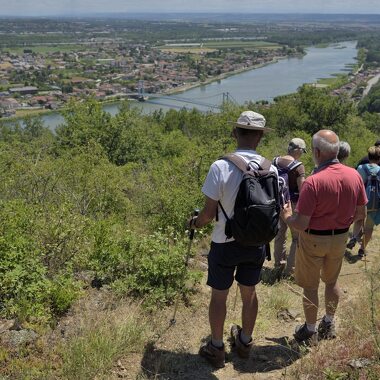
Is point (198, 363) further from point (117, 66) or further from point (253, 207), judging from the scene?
point (117, 66)

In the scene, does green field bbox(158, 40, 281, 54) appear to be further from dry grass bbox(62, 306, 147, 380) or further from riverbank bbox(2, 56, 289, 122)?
dry grass bbox(62, 306, 147, 380)

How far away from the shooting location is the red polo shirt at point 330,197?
7.59 feet

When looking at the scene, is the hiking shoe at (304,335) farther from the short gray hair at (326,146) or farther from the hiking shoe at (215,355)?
the short gray hair at (326,146)

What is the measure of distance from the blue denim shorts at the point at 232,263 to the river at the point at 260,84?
110 ft

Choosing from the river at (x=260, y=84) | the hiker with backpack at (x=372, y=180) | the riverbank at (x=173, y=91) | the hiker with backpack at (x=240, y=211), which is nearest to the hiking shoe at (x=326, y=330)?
→ the hiker with backpack at (x=240, y=211)

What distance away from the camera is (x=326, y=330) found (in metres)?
2.63

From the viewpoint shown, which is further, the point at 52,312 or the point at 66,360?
the point at 52,312

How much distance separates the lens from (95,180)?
766cm

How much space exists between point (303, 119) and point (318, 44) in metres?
89.6

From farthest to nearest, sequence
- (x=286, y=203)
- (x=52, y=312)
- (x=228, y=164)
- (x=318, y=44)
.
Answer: (x=318, y=44) < (x=52, y=312) < (x=286, y=203) < (x=228, y=164)

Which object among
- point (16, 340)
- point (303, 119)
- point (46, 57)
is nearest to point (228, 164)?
point (16, 340)

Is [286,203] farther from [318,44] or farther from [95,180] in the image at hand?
[318,44]

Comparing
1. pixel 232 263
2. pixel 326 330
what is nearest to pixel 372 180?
pixel 326 330

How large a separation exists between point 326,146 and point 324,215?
36 centimetres
